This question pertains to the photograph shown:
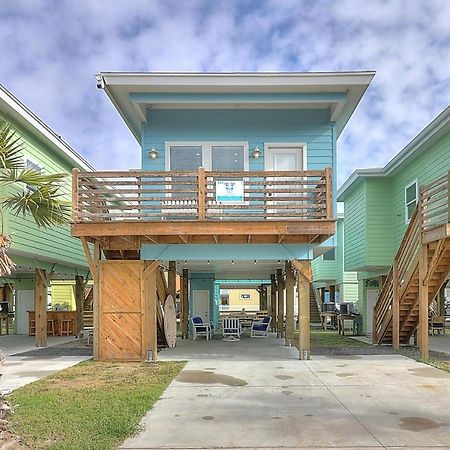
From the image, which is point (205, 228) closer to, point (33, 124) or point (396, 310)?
point (33, 124)

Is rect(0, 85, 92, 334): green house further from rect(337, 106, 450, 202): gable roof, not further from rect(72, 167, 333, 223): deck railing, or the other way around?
rect(337, 106, 450, 202): gable roof

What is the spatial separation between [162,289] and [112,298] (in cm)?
351

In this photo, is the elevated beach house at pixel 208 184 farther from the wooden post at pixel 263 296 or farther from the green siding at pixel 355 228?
the wooden post at pixel 263 296

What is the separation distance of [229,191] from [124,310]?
155 inches

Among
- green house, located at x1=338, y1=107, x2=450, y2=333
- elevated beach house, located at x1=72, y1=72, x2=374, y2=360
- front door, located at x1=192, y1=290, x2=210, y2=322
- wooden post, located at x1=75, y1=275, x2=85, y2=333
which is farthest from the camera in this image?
front door, located at x1=192, y1=290, x2=210, y2=322

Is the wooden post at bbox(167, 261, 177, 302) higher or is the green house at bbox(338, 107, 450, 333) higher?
the green house at bbox(338, 107, 450, 333)

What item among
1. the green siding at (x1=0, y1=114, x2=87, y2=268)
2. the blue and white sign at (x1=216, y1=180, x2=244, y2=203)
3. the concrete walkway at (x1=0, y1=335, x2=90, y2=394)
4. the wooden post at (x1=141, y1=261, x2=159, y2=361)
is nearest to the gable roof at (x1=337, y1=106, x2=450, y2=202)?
the blue and white sign at (x1=216, y1=180, x2=244, y2=203)

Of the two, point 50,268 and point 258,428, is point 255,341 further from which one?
point 258,428

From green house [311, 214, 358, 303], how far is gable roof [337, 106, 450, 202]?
710 centimetres

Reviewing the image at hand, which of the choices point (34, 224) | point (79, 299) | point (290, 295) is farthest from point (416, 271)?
point (79, 299)

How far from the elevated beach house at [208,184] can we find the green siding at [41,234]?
2184 millimetres

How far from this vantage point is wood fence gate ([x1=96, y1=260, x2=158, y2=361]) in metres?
13.1

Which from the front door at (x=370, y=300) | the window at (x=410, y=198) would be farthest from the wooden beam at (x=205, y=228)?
the front door at (x=370, y=300)

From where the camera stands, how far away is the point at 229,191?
40.3ft
